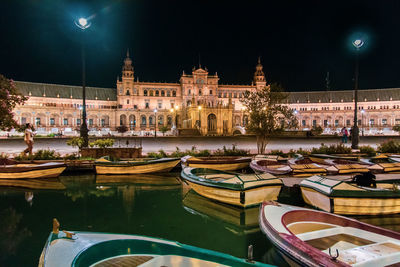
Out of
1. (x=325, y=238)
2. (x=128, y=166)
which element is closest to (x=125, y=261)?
(x=325, y=238)

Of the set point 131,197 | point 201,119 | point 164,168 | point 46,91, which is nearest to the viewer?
point 131,197

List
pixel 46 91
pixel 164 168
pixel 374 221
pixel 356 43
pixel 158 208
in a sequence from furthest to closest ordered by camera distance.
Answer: pixel 46 91 < pixel 356 43 < pixel 164 168 < pixel 158 208 < pixel 374 221

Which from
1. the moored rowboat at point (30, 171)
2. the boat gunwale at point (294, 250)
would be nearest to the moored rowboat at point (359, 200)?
the boat gunwale at point (294, 250)

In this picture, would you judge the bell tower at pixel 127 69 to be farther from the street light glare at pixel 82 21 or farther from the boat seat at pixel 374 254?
the boat seat at pixel 374 254

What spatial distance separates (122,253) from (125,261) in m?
0.14

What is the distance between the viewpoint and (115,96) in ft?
294

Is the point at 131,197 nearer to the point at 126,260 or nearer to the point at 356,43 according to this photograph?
the point at 126,260

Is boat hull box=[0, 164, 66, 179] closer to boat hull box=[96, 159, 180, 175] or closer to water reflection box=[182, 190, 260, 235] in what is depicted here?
boat hull box=[96, 159, 180, 175]

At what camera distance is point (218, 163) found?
1325cm

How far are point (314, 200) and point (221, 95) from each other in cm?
8280

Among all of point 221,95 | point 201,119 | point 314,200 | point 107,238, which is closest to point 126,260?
point 107,238

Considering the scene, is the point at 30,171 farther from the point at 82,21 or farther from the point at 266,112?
the point at 266,112

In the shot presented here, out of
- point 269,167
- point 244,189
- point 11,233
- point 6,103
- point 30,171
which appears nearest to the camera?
point 11,233

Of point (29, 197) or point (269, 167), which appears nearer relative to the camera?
point (29, 197)
